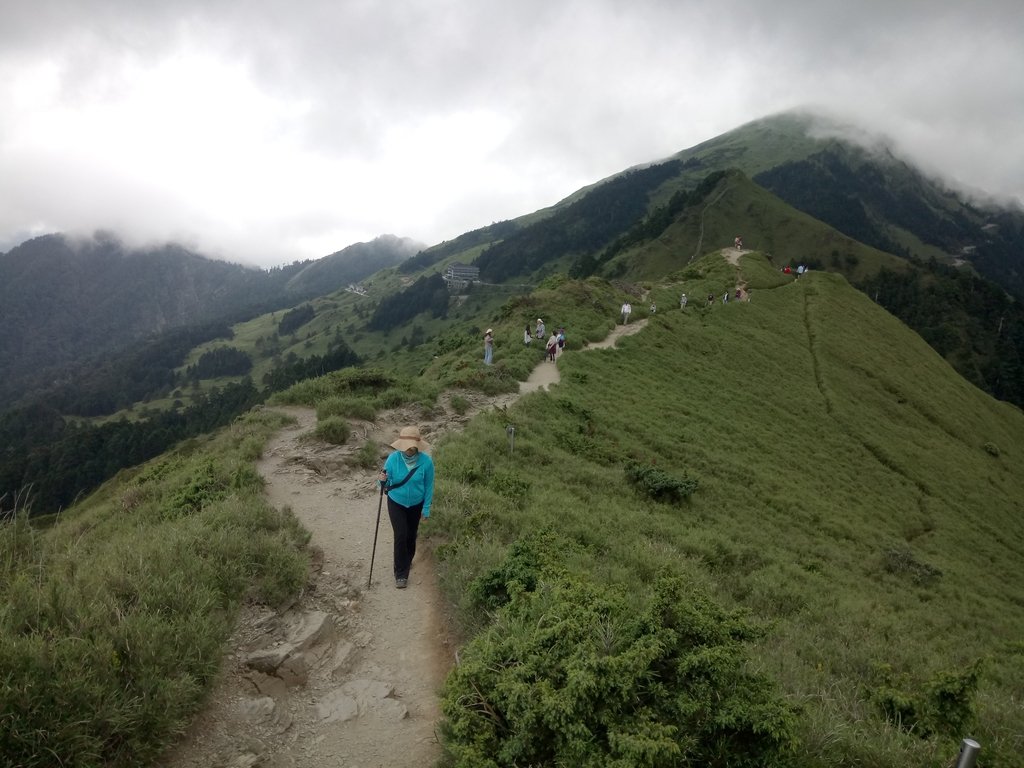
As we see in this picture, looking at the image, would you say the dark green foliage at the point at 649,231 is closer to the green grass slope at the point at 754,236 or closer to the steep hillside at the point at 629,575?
the green grass slope at the point at 754,236

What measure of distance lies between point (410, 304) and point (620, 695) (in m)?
194

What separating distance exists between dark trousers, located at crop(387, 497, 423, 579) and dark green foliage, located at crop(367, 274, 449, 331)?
178 m

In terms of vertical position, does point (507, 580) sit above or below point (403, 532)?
below

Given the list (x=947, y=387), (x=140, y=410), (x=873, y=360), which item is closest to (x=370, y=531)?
(x=873, y=360)

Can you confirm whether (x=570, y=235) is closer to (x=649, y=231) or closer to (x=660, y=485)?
(x=649, y=231)

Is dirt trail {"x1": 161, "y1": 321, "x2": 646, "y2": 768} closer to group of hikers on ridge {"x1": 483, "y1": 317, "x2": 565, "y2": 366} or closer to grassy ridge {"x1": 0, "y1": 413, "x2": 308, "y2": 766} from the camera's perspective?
grassy ridge {"x1": 0, "y1": 413, "x2": 308, "y2": 766}

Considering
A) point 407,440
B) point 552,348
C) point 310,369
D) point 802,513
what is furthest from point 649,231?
point 407,440

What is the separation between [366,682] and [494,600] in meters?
1.79

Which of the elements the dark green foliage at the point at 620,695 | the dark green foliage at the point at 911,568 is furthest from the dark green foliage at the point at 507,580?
the dark green foliage at the point at 911,568

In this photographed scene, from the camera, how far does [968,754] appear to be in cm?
375

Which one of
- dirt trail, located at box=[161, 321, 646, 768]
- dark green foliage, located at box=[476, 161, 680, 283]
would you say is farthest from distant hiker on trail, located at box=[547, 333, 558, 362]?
dark green foliage, located at box=[476, 161, 680, 283]

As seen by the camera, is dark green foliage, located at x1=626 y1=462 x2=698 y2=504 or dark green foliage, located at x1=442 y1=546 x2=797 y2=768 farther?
dark green foliage, located at x1=626 y1=462 x2=698 y2=504

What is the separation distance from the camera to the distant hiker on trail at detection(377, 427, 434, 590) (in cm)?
823

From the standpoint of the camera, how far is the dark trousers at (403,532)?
824cm
